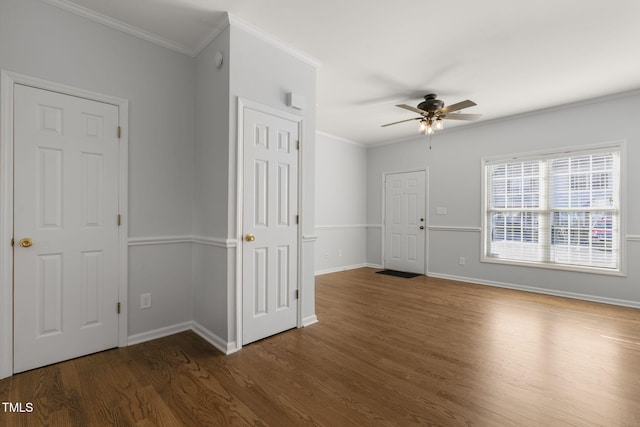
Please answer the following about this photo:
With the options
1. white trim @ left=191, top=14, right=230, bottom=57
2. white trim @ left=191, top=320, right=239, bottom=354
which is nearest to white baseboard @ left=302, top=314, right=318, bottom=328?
white trim @ left=191, top=320, right=239, bottom=354

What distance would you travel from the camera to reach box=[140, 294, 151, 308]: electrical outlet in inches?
105

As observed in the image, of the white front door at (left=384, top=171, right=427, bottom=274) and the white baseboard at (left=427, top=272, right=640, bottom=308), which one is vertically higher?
the white front door at (left=384, top=171, right=427, bottom=274)

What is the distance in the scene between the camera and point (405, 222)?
6.09 m

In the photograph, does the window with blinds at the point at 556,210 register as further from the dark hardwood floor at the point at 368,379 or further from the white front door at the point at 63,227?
the white front door at the point at 63,227

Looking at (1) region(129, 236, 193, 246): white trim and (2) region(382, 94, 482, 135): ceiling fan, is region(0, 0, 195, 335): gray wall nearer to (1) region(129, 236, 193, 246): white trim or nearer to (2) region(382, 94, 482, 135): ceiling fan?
(1) region(129, 236, 193, 246): white trim

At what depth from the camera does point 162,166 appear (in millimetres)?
2789

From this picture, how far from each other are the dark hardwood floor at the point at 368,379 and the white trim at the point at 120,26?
2.71m

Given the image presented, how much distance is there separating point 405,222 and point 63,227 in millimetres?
5316

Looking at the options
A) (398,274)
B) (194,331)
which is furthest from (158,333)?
(398,274)

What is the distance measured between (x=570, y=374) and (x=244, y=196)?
2.81 metres

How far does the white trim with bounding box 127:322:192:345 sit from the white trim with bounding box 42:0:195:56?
2.64 metres

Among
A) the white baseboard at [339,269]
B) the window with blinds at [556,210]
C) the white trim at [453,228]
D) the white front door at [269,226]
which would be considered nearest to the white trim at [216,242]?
the white front door at [269,226]

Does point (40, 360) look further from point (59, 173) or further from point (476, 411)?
point (476, 411)

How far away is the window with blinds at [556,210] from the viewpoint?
4020 millimetres
